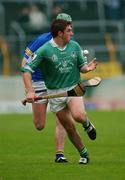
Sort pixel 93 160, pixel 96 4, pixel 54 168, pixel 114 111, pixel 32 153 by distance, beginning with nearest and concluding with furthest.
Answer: pixel 54 168 → pixel 93 160 → pixel 32 153 → pixel 114 111 → pixel 96 4

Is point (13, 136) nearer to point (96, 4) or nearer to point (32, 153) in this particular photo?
point (32, 153)

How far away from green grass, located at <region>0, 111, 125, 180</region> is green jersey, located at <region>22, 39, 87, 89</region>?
122 cm

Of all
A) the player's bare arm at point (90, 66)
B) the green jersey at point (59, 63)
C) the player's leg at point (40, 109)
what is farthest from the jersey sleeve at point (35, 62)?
the player's leg at point (40, 109)

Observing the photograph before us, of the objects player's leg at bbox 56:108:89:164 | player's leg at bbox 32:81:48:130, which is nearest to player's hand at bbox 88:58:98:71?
player's leg at bbox 56:108:89:164

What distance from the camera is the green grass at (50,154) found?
10.9 m

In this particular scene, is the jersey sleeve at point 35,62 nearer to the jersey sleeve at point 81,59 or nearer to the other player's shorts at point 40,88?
the jersey sleeve at point 81,59

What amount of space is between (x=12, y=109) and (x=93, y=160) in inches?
610

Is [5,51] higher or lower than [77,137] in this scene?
higher

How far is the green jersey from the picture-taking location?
39.8 feet

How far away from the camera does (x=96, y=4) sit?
3250cm

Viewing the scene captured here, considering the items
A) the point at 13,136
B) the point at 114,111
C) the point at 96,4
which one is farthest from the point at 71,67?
the point at 96,4

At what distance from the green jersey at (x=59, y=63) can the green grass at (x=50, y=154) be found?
4.00ft

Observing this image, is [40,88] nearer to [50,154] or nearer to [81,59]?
[50,154]

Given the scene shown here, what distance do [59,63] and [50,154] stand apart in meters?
2.40
